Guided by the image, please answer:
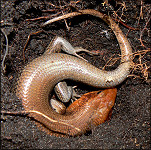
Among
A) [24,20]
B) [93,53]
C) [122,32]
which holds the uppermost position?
[24,20]

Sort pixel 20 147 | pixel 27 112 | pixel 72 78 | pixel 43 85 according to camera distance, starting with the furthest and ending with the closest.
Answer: pixel 72 78 → pixel 43 85 → pixel 27 112 → pixel 20 147

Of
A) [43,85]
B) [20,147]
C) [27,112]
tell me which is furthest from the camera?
[43,85]

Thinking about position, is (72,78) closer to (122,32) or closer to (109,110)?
(109,110)

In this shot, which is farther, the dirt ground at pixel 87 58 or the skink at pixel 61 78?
the skink at pixel 61 78

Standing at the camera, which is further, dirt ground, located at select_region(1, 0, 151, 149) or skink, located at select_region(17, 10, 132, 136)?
skink, located at select_region(17, 10, 132, 136)

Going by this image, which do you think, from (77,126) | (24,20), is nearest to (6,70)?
(24,20)

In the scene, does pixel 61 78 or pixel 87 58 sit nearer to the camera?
pixel 61 78

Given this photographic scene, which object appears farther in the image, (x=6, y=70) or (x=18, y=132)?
(x=6, y=70)

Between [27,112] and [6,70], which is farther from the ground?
[6,70]
